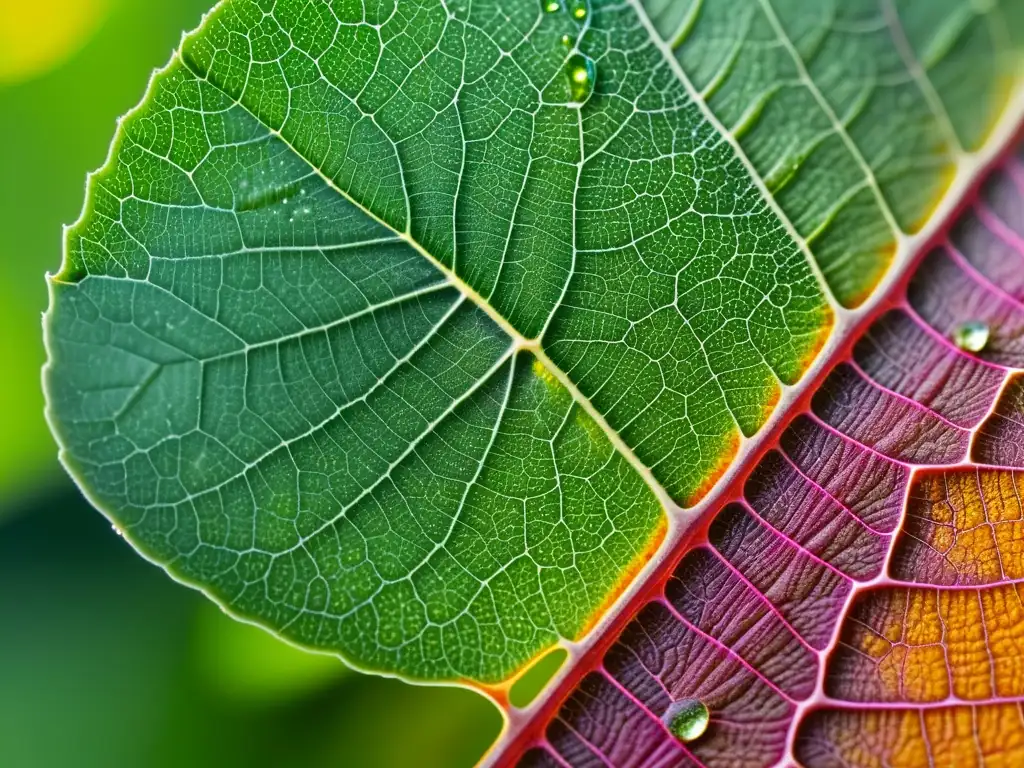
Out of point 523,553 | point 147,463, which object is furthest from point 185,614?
point 523,553

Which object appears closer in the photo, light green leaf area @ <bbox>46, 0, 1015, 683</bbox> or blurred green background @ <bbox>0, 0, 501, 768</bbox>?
light green leaf area @ <bbox>46, 0, 1015, 683</bbox>

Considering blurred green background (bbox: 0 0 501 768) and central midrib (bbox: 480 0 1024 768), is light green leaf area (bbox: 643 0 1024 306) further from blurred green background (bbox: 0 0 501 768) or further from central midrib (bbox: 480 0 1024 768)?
blurred green background (bbox: 0 0 501 768)

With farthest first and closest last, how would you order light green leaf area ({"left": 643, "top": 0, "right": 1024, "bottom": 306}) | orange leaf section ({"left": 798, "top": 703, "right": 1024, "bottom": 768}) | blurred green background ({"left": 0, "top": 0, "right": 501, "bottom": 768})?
blurred green background ({"left": 0, "top": 0, "right": 501, "bottom": 768})
orange leaf section ({"left": 798, "top": 703, "right": 1024, "bottom": 768})
light green leaf area ({"left": 643, "top": 0, "right": 1024, "bottom": 306})

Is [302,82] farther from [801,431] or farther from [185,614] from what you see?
[185,614]

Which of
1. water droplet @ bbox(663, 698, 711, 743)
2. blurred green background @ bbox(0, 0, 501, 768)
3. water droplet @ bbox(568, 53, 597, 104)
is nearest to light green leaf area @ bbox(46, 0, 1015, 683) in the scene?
water droplet @ bbox(568, 53, 597, 104)

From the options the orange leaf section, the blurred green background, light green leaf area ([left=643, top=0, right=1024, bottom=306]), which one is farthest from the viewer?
the blurred green background

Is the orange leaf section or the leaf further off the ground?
Answer: the leaf

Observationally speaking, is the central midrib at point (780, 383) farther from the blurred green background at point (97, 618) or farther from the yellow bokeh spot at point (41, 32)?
the yellow bokeh spot at point (41, 32)

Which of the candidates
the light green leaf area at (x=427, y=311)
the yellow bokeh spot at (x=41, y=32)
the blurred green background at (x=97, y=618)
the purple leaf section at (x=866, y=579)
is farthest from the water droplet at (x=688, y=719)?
the yellow bokeh spot at (x=41, y=32)

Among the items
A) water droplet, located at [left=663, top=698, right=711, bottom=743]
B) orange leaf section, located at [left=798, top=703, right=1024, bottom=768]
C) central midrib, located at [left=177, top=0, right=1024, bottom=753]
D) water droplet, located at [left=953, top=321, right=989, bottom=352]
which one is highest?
central midrib, located at [left=177, top=0, right=1024, bottom=753]
